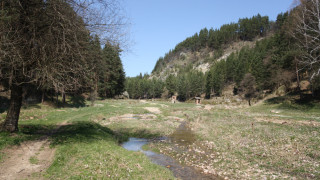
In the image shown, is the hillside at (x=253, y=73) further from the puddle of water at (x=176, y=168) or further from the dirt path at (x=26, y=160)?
the dirt path at (x=26, y=160)

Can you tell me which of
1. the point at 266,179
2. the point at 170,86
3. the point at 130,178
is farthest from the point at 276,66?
the point at 170,86

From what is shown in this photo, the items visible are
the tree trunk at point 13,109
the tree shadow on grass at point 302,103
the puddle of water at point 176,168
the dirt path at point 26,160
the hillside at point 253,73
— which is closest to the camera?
the dirt path at point 26,160

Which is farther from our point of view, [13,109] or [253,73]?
[253,73]

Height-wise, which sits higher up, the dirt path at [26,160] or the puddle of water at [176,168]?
the dirt path at [26,160]

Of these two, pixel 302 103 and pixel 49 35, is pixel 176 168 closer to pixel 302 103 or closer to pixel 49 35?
pixel 49 35

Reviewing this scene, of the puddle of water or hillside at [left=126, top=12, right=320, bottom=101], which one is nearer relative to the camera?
the puddle of water

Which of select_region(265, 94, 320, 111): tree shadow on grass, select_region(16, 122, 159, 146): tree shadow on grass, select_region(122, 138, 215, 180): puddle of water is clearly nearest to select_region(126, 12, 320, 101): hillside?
select_region(265, 94, 320, 111): tree shadow on grass

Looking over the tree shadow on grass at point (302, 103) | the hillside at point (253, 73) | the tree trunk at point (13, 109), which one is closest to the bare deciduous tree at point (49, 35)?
the tree trunk at point (13, 109)

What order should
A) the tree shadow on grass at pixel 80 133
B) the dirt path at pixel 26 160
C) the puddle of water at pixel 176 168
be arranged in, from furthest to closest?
the tree shadow on grass at pixel 80 133, the puddle of water at pixel 176 168, the dirt path at pixel 26 160

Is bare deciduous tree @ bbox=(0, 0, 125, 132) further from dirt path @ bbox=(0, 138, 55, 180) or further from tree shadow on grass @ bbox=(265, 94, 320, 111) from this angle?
tree shadow on grass @ bbox=(265, 94, 320, 111)

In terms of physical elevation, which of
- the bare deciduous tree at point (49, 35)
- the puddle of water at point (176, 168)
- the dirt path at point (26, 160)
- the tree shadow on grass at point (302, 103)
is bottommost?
the puddle of water at point (176, 168)

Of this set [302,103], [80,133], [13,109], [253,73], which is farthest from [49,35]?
[253,73]

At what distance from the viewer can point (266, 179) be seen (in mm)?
9344

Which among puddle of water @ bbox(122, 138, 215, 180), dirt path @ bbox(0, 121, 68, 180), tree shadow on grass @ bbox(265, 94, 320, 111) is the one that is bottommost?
puddle of water @ bbox(122, 138, 215, 180)
